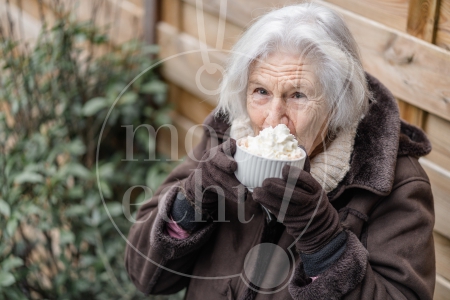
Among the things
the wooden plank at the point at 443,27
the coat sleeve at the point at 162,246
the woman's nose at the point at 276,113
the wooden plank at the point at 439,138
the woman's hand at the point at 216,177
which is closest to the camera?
the woman's hand at the point at 216,177

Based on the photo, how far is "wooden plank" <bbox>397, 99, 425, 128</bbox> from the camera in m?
2.13

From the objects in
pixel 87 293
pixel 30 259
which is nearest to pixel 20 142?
pixel 30 259

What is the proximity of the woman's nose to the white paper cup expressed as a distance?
16 cm

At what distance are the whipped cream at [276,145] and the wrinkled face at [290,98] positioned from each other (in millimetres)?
107

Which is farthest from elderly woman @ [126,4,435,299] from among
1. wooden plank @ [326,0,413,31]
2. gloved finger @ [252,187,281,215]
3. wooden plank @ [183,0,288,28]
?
wooden plank @ [183,0,288,28]

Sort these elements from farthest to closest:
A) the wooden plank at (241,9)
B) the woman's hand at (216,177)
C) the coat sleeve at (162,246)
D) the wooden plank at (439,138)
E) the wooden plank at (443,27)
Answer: the wooden plank at (241,9), the wooden plank at (439,138), the wooden plank at (443,27), the coat sleeve at (162,246), the woman's hand at (216,177)

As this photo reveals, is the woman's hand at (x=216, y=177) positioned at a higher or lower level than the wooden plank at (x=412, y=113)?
higher

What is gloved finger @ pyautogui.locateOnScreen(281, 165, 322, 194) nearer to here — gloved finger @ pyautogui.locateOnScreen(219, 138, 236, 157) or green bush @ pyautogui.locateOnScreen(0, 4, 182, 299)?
gloved finger @ pyautogui.locateOnScreen(219, 138, 236, 157)

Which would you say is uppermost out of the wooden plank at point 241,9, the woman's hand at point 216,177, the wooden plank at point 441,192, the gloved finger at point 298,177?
the gloved finger at point 298,177

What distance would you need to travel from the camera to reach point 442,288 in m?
2.18

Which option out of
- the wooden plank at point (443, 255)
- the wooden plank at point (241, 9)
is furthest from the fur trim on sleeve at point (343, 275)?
the wooden plank at point (241, 9)

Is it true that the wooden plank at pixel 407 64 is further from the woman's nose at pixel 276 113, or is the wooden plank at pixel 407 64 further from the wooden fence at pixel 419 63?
the woman's nose at pixel 276 113

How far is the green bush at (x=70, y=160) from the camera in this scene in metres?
2.93

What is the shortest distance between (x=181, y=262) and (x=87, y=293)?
4.38 ft
